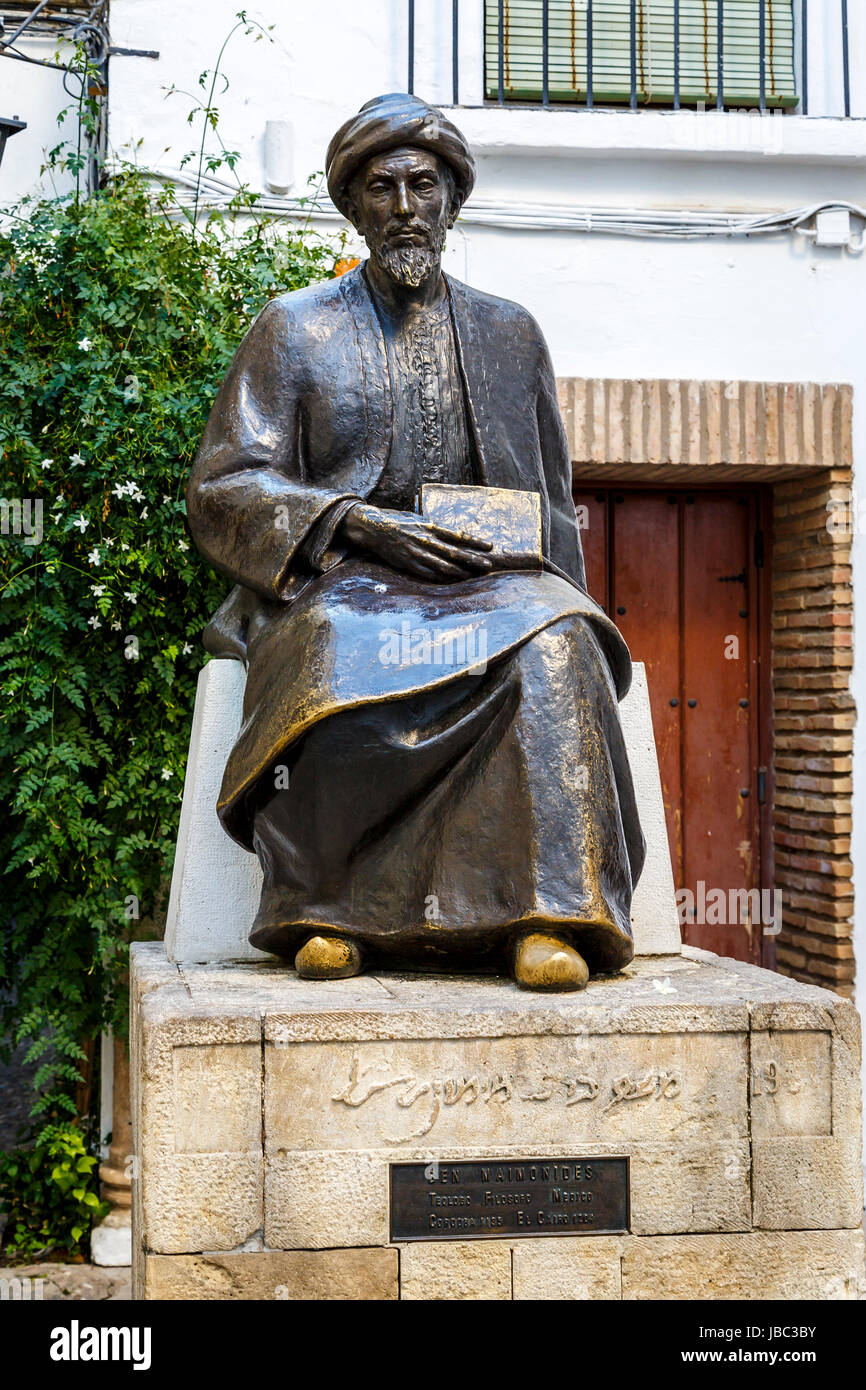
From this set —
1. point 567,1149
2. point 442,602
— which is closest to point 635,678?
point 442,602

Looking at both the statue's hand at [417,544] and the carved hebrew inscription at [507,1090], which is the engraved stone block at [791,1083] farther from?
the statue's hand at [417,544]

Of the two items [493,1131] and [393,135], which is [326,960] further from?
[393,135]

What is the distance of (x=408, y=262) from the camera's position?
3.53m

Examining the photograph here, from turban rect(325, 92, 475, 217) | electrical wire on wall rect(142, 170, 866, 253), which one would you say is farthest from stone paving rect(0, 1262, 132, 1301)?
electrical wire on wall rect(142, 170, 866, 253)

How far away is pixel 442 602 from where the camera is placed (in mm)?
3211

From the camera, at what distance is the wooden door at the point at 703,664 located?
6172 millimetres

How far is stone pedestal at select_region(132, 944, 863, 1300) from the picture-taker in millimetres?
2723

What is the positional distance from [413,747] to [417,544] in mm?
464

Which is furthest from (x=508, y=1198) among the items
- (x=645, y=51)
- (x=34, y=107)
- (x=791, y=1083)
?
(x=645, y=51)

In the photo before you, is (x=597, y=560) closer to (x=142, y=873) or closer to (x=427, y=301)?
(x=142, y=873)

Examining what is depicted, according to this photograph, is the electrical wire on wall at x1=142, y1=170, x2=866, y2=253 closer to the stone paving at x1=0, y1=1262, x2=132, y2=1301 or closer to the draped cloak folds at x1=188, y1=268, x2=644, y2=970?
the draped cloak folds at x1=188, y1=268, x2=644, y2=970

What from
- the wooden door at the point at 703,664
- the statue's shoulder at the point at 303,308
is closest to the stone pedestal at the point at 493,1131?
the statue's shoulder at the point at 303,308

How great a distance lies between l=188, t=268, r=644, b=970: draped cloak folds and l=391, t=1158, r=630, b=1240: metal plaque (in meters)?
0.43

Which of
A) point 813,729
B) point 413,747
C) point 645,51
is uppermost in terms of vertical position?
point 645,51
